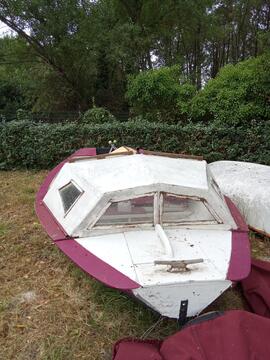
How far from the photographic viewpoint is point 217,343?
7.28 ft

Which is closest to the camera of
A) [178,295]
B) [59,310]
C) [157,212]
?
[178,295]

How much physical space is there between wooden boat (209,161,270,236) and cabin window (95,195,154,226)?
182 cm

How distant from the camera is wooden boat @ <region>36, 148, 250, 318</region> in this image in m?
2.60

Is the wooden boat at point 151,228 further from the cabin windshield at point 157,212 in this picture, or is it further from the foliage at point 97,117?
the foliage at point 97,117

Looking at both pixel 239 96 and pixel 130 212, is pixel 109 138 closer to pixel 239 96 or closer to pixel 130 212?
pixel 239 96

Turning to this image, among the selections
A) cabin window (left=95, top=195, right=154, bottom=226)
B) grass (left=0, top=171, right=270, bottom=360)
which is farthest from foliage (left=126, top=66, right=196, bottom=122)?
cabin window (left=95, top=195, right=154, bottom=226)

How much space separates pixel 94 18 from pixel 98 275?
1269cm

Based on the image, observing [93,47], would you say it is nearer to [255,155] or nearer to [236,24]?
[255,155]

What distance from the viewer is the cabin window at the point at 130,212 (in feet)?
10.8

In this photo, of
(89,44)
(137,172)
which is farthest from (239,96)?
(89,44)

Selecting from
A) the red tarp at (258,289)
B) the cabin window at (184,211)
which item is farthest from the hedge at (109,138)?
the red tarp at (258,289)

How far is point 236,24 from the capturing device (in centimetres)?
2041

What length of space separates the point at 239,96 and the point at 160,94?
8.96 ft

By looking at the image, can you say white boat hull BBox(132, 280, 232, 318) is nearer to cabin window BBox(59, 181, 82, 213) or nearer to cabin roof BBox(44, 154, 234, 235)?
cabin roof BBox(44, 154, 234, 235)
